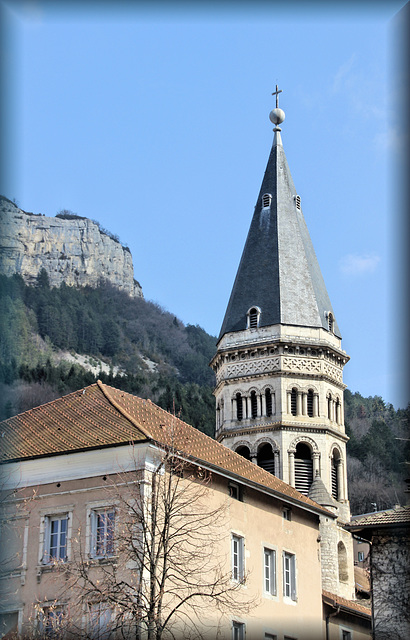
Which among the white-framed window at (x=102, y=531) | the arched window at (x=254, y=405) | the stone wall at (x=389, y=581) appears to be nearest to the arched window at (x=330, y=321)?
the arched window at (x=254, y=405)

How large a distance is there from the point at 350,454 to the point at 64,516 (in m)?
66.2

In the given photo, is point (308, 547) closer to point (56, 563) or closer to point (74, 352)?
point (56, 563)

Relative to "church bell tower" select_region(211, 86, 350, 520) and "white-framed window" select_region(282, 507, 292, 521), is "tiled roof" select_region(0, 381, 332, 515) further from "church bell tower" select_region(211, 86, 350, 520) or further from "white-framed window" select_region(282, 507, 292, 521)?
"church bell tower" select_region(211, 86, 350, 520)

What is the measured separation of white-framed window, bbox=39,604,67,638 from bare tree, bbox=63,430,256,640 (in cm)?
46

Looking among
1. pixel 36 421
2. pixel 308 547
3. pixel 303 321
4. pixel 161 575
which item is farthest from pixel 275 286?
pixel 161 575

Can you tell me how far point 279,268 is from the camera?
57625mm

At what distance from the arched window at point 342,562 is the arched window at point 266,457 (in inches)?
231

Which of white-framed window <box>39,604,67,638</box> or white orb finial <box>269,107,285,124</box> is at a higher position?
white orb finial <box>269,107,285,124</box>

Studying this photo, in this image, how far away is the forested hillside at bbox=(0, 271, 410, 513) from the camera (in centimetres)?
8538

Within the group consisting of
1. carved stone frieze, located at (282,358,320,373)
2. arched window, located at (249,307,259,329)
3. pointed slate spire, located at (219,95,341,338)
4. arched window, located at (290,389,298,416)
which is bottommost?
arched window, located at (290,389,298,416)

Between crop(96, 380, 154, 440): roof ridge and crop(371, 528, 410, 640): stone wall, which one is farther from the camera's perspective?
crop(371, 528, 410, 640): stone wall

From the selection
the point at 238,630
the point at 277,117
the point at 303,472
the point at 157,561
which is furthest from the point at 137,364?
the point at 157,561

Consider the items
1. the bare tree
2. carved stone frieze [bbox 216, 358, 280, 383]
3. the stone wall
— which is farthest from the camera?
carved stone frieze [bbox 216, 358, 280, 383]

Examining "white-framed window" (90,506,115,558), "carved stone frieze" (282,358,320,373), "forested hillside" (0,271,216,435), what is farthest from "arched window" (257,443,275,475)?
"forested hillside" (0,271,216,435)
